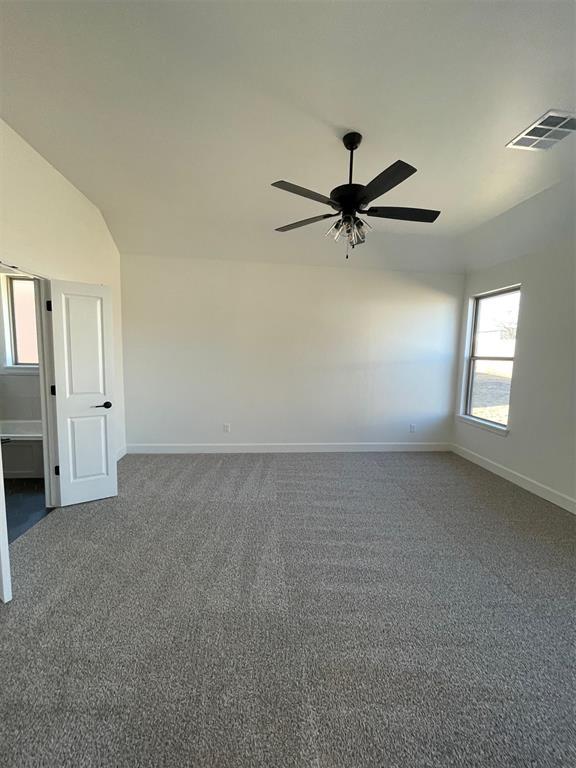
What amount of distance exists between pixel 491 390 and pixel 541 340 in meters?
1.05

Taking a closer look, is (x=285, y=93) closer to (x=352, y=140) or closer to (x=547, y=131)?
(x=352, y=140)

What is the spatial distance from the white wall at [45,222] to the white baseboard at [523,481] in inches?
218

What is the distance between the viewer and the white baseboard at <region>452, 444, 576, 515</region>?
10.7 ft

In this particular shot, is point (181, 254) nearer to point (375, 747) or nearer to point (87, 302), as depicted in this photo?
point (87, 302)

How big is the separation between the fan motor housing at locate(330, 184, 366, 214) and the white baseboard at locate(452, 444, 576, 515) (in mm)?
3614

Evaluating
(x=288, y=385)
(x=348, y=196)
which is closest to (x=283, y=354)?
(x=288, y=385)

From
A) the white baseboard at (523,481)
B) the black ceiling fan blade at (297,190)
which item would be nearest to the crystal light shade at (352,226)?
the black ceiling fan blade at (297,190)

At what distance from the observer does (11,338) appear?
12.9ft

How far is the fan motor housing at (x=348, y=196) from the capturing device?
82.7 inches

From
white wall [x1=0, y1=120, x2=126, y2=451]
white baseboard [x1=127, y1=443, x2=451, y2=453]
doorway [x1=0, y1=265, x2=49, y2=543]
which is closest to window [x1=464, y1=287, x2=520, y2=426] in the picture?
white baseboard [x1=127, y1=443, x2=451, y2=453]

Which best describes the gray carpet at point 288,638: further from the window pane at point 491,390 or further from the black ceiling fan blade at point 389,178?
the black ceiling fan blade at point 389,178

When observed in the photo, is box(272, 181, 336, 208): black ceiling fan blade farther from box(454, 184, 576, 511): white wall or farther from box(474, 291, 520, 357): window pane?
box(474, 291, 520, 357): window pane

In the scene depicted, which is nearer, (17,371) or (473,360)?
(17,371)

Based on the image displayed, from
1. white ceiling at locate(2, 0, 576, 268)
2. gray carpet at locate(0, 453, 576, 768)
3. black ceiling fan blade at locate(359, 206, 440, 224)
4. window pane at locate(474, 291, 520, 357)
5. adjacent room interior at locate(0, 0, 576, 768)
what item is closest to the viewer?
gray carpet at locate(0, 453, 576, 768)
